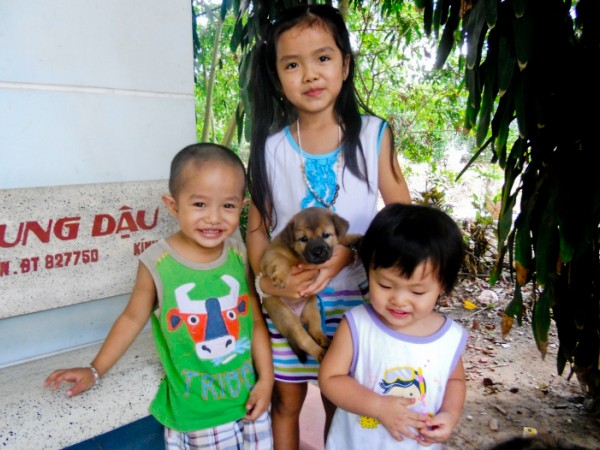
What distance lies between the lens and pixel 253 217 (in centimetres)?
192

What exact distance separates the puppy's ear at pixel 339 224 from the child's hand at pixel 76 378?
0.95 meters

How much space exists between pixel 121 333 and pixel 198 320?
0.81 ft

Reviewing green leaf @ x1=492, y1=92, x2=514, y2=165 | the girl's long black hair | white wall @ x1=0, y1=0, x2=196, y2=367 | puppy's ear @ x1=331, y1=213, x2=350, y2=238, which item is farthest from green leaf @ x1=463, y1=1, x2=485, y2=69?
white wall @ x1=0, y1=0, x2=196, y2=367

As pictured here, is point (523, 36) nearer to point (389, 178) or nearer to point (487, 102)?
point (487, 102)

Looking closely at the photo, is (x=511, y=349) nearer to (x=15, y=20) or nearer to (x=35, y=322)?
(x=35, y=322)

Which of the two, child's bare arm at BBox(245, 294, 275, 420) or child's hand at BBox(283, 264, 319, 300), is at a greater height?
child's hand at BBox(283, 264, 319, 300)

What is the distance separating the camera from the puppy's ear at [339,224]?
1.75m

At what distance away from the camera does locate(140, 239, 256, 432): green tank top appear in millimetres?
1606

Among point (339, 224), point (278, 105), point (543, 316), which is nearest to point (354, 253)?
point (339, 224)

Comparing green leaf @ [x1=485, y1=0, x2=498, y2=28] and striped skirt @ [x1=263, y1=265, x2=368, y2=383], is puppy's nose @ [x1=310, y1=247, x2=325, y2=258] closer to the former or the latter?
striped skirt @ [x1=263, y1=265, x2=368, y2=383]

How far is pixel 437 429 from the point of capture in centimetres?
140

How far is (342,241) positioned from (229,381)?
24.2 inches

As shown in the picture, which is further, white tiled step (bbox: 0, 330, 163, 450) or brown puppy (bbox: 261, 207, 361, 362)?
brown puppy (bbox: 261, 207, 361, 362)

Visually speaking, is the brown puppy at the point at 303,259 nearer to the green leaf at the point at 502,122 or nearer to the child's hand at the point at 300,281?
the child's hand at the point at 300,281
